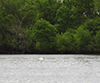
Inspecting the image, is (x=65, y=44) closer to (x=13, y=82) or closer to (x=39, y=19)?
(x=39, y=19)

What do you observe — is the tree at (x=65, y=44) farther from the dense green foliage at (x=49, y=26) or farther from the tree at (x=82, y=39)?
the tree at (x=82, y=39)

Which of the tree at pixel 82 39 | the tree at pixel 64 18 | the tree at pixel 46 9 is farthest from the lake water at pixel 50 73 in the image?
the tree at pixel 46 9

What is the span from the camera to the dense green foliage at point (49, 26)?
9619cm

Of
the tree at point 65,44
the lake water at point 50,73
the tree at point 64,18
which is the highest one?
the tree at point 64,18

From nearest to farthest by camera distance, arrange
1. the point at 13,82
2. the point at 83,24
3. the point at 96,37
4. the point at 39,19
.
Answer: the point at 13,82
the point at 96,37
the point at 83,24
the point at 39,19

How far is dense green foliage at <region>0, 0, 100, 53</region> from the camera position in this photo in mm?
96188

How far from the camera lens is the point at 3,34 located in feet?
334

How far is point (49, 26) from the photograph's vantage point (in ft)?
321

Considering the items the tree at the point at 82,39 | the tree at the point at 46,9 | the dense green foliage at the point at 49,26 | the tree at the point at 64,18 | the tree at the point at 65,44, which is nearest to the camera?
the tree at the point at 82,39

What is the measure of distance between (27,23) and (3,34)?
29.8 ft

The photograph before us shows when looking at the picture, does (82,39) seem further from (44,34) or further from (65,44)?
(44,34)

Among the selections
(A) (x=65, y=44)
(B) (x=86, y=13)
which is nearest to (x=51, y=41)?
(A) (x=65, y=44)

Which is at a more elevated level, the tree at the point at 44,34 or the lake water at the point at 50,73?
the tree at the point at 44,34

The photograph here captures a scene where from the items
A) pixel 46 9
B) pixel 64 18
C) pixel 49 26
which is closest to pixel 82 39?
pixel 49 26
